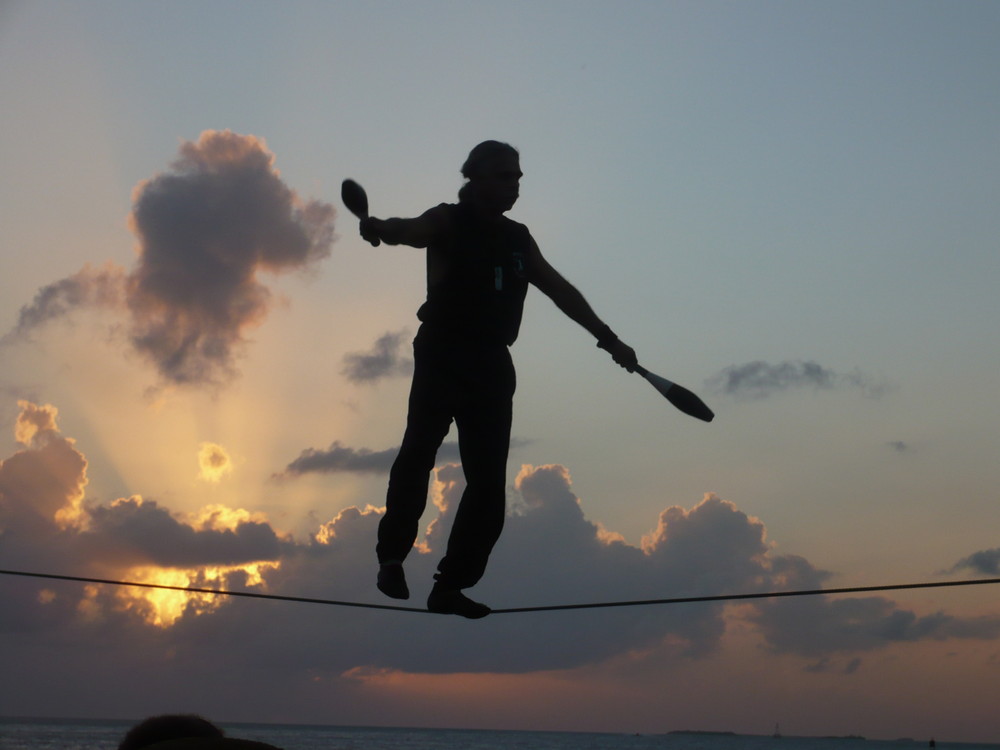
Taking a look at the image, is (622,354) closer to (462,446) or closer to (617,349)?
(617,349)

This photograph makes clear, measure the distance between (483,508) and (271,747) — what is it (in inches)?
137

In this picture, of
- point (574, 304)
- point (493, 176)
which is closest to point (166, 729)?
point (493, 176)

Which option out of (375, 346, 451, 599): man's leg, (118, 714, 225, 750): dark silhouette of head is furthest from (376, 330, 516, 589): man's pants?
(118, 714, 225, 750): dark silhouette of head

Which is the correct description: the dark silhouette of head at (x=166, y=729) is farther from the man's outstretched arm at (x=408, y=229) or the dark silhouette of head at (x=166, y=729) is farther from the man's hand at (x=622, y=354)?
the man's hand at (x=622, y=354)

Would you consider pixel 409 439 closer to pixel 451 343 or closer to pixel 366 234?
pixel 451 343

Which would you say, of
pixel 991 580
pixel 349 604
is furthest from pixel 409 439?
pixel 991 580

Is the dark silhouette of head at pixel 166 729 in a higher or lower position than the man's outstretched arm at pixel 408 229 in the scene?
lower

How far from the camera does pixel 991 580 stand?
17.4ft

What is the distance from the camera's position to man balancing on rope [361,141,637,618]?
5.30m

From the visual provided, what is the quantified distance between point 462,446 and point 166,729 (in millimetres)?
3292

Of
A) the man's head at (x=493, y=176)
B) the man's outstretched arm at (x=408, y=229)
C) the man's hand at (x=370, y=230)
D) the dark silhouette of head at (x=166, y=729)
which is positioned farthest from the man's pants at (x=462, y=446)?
the dark silhouette of head at (x=166, y=729)

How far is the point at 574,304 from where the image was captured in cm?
566

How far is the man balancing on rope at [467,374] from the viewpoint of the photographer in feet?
17.4

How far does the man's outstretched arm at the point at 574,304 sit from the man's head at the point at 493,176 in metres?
0.33
